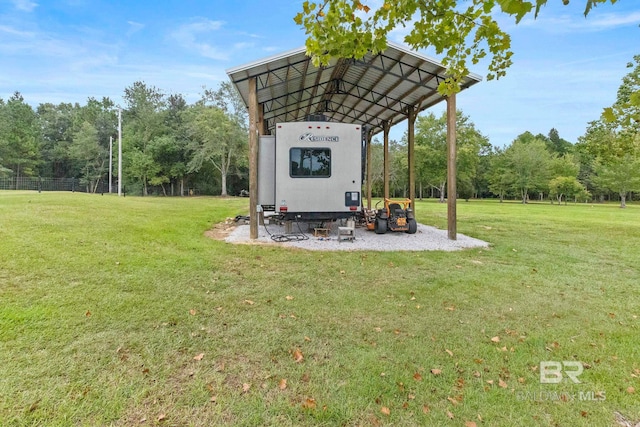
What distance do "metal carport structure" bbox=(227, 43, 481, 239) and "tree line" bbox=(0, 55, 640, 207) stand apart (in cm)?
2204

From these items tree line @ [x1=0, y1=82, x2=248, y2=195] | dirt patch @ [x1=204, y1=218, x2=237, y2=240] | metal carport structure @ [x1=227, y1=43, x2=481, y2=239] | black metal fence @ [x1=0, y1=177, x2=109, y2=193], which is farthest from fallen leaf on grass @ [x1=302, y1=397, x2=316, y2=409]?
black metal fence @ [x1=0, y1=177, x2=109, y2=193]

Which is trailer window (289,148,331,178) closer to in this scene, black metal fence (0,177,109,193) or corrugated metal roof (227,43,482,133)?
corrugated metal roof (227,43,482,133)

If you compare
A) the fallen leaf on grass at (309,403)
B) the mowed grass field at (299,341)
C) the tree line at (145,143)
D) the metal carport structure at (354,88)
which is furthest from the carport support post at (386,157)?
the tree line at (145,143)

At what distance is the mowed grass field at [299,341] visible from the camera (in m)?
2.13

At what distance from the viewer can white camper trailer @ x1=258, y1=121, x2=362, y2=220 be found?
840cm

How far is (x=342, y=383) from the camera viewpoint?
7.91ft

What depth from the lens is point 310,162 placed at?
27.7 feet

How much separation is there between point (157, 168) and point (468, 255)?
35824mm

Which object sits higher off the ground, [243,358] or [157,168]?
[157,168]

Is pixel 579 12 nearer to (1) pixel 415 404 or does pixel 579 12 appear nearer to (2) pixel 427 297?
(1) pixel 415 404

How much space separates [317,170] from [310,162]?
27 cm

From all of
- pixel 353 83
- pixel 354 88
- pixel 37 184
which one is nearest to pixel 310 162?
pixel 353 83

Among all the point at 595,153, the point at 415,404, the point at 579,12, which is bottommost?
the point at 415,404

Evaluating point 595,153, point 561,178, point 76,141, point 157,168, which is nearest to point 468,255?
point 595,153
